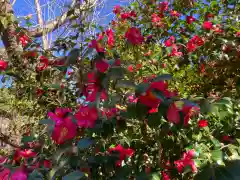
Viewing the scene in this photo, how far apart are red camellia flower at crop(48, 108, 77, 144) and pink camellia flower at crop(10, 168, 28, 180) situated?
0.13 metres

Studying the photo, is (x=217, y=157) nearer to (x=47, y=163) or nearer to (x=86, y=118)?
(x=86, y=118)

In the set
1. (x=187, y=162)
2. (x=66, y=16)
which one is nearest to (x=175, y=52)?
(x=66, y=16)

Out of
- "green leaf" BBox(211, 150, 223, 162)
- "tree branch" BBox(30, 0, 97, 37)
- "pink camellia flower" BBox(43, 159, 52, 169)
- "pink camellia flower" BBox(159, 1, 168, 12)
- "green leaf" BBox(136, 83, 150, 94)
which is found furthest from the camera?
"pink camellia flower" BBox(159, 1, 168, 12)

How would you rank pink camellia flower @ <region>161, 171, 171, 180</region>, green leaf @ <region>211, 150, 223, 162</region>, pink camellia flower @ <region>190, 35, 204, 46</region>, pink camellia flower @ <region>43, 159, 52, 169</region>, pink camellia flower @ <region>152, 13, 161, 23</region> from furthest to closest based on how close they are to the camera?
pink camellia flower @ <region>152, 13, 161, 23</region> → pink camellia flower @ <region>190, 35, 204, 46</region> → pink camellia flower @ <region>161, 171, 171, 180</region> → pink camellia flower @ <region>43, 159, 52, 169</region> → green leaf @ <region>211, 150, 223, 162</region>

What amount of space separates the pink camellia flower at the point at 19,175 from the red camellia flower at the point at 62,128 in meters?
0.13

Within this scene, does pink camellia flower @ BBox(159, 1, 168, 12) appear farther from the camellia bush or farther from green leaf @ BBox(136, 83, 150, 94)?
green leaf @ BBox(136, 83, 150, 94)

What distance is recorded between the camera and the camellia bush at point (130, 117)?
2.68 ft

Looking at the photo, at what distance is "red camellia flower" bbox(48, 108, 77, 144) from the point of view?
0.89 metres

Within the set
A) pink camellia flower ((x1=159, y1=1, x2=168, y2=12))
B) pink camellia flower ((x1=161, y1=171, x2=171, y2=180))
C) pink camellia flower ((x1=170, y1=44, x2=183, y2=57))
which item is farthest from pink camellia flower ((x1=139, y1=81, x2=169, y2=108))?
pink camellia flower ((x1=159, y1=1, x2=168, y2=12))

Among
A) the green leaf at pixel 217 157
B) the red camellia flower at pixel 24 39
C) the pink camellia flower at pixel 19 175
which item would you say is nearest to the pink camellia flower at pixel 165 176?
the green leaf at pixel 217 157

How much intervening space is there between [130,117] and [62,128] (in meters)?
0.21

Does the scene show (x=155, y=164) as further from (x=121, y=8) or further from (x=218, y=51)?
(x=121, y=8)

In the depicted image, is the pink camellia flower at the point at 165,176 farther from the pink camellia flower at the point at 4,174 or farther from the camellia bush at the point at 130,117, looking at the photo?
the pink camellia flower at the point at 4,174

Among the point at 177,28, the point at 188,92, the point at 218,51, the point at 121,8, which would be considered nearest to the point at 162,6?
the point at 177,28
